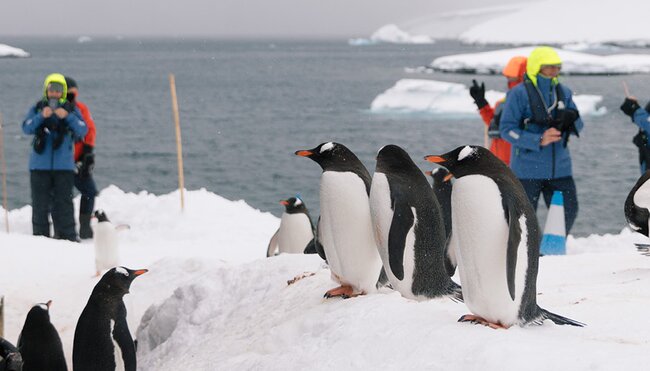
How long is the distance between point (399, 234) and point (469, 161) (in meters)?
0.39

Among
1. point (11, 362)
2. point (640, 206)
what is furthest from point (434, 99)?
point (11, 362)

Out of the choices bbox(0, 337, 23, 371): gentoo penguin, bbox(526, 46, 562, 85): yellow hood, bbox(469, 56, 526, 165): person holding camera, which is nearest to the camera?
bbox(0, 337, 23, 371): gentoo penguin

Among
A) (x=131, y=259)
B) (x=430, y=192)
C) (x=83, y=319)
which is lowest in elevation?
(x=131, y=259)

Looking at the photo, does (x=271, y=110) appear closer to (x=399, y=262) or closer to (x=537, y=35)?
(x=399, y=262)

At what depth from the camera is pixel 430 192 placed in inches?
135

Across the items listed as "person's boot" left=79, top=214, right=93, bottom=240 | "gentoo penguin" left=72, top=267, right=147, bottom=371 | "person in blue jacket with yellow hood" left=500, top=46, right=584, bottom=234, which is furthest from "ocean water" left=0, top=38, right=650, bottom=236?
"gentoo penguin" left=72, top=267, right=147, bottom=371

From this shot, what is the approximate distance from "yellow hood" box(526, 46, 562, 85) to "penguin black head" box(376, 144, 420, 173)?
257 centimetres

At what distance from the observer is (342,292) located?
3582mm

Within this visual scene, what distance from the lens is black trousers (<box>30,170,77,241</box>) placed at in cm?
790

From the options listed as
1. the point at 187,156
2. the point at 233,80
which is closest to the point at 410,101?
the point at 187,156

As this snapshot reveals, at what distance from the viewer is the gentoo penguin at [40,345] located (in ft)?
13.3

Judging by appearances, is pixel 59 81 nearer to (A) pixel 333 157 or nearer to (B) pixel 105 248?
(B) pixel 105 248

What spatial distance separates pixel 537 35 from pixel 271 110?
88640 millimetres

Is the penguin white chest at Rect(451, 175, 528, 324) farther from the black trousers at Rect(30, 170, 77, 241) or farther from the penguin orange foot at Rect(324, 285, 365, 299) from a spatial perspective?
the black trousers at Rect(30, 170, 77, 241)
